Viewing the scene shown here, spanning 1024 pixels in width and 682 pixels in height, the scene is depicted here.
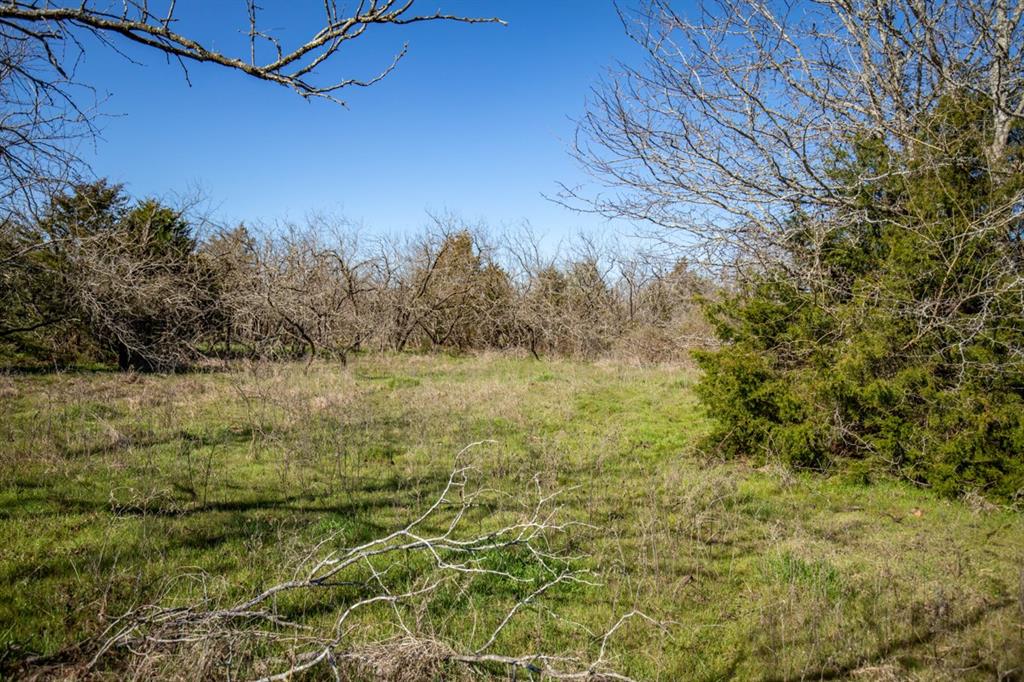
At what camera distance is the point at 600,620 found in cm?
363

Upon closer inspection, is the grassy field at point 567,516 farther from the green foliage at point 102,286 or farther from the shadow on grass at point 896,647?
the green foliage at point 102,286

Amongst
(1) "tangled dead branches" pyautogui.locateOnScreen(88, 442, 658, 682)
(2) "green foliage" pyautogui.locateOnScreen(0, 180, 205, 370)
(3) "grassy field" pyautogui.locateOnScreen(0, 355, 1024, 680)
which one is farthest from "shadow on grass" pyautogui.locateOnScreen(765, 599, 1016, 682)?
(2) "green foliage" pyautogui.locateOnScreen(0, 180, 205, 370)

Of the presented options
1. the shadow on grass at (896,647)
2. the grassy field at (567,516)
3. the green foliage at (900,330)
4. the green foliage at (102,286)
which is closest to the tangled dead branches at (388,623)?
the grassy field at (567,516)

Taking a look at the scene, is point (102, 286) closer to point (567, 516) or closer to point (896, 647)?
point (567, 516)

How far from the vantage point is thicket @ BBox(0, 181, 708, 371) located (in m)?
11.9

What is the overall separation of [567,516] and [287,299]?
13791mm

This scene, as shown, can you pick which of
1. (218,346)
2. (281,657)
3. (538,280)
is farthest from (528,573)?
(538,280)

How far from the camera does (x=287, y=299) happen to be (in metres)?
16.7

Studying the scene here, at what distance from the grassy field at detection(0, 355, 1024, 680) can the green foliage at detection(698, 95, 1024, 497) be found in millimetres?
465

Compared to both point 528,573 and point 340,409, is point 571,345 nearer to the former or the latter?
point 340,409

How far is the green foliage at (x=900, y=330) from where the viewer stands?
5.48 meters

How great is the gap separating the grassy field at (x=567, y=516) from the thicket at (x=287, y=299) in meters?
3.45

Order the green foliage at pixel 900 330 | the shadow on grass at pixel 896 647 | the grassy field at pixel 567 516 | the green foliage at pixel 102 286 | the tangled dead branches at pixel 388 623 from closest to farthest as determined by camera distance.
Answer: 1. the tangled dead branches at pixel 388 623
2. the shadow on grass at pixel 896 647
3. the grassy field at pixel 567 516
4. the green foliage at pixel 900 330
5. the green foliage at pixel 102 286

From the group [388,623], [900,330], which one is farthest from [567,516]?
[900,330]
